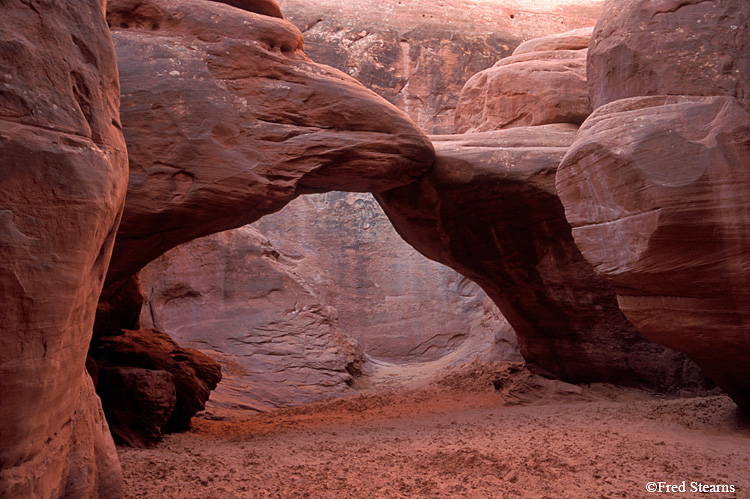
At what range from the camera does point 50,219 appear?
227 cm

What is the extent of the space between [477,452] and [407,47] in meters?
11.7

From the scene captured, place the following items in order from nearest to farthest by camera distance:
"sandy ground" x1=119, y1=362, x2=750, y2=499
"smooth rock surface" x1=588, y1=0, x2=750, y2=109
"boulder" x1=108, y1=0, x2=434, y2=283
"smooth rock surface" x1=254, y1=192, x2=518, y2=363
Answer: "sandy ground" x1=119, y1=362, x2=750, y2=499 → "smooth rock surface" x1=588, y1=0, x2=750, y2=109 → "boulder" x1=108, y1=0, x2=434, y2=283 → "smooth rock surface" x1=254, y1=192, x2=518, y2=363

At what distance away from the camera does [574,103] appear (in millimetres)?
6617

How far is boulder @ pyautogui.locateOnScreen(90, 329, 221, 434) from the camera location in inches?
198

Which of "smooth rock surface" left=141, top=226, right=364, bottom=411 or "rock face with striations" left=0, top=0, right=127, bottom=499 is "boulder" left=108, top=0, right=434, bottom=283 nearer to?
"rock face with striations" left=0, top=0, right=127, bottom=499

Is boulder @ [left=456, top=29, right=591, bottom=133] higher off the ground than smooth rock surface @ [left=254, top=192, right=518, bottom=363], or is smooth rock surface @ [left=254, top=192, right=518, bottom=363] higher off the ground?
boulder @ [left=456, top=29, right=591, bottom=133]

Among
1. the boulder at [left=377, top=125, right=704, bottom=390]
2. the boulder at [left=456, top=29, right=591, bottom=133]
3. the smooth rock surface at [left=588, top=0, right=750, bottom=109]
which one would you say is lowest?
the boulder at [left=377, top=125, right=704, bottom=390]

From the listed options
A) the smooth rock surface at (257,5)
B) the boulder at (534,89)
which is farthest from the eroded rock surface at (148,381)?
the boulder at (534,89)

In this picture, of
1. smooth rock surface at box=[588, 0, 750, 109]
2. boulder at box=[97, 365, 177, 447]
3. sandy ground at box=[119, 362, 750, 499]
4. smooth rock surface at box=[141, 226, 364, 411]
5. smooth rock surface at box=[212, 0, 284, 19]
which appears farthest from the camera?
smooth rock surface at box=[141, 226, 364, 411]

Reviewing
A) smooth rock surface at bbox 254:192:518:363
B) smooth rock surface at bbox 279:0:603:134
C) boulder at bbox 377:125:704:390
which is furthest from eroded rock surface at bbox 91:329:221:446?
smooth rock surface at bbox 279:0:603:134

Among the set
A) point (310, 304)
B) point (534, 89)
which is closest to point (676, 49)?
point (534, 89)

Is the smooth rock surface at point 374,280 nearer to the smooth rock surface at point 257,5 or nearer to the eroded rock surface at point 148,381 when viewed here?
the eroded rock surface at point 148,381

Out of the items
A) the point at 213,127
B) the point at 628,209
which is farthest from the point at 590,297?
the point at 213,127

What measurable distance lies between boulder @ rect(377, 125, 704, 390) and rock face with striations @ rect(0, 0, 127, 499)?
379cm
